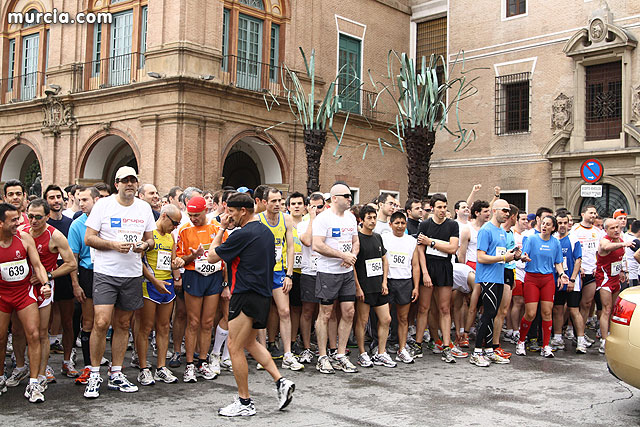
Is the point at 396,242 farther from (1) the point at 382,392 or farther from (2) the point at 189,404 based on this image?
(2) the point at 189,404

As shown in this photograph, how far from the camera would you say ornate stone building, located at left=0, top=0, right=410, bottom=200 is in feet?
70.0

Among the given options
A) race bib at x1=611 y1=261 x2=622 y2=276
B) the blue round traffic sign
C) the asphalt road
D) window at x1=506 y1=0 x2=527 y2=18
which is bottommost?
the asphalt road

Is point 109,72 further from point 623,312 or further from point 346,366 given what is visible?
point 623,312

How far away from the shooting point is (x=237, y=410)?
642 centimetres

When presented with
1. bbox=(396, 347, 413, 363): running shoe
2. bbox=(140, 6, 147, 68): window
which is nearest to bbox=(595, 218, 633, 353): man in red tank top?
bbox=(396, 347, 413, 363): running shoe

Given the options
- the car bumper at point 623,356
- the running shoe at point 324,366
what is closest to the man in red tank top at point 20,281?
the running shoe at point 324,366

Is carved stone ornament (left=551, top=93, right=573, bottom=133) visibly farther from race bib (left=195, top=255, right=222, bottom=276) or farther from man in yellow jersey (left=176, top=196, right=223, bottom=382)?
race bib (left=195, top=255, right=222, bottom=276)

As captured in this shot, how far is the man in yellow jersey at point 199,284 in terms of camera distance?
795 centimetres

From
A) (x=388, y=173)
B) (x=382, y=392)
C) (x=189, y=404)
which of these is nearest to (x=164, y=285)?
(x=189, y=404)

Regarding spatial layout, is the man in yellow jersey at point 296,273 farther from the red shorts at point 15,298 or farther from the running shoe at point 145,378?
the red shorts at point 15,298

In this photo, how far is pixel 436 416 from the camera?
654 centimetres

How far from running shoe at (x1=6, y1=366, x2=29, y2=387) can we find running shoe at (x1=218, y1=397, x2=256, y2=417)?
2514 mm

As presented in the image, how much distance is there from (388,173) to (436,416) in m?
22.1

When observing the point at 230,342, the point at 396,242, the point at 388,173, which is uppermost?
the point at 388,173
